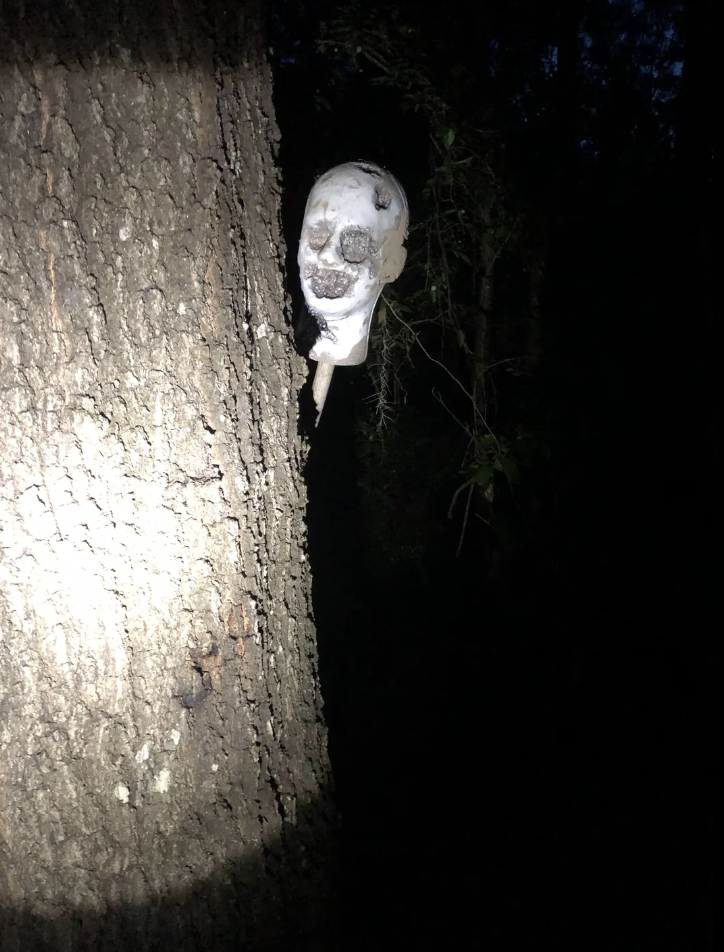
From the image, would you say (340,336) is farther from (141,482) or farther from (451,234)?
(451,234)

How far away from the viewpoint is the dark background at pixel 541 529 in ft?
8.93

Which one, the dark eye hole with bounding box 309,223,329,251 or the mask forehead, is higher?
the mask forehead

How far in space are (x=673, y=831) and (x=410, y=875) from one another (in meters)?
1.35

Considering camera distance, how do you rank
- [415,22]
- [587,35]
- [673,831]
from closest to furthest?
[415,22], [673,831], [587,35]

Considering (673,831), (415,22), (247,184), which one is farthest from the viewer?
(673,831)

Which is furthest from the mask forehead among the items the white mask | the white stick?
the white stick

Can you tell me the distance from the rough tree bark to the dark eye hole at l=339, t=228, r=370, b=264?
23 cm

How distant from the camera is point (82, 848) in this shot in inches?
38.8

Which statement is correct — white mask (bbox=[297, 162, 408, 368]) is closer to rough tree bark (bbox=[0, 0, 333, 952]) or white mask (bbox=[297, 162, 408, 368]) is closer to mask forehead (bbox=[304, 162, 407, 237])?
mask forehead (bbox=[304, 162, 407, 237])

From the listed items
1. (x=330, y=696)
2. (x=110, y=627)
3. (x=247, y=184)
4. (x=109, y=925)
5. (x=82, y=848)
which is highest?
(x=247, y=184)

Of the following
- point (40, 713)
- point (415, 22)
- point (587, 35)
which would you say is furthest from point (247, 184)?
point (587, 35)

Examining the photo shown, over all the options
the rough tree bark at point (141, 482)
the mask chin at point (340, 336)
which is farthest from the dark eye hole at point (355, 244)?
the rough tree bark at point (141, 482)

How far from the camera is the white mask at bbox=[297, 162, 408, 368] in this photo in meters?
1.29

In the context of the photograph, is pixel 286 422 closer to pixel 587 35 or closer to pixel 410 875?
pixel 410 875
